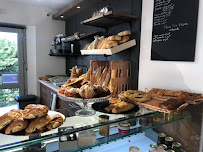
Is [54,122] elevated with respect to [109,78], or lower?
lower

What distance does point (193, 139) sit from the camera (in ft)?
3.85

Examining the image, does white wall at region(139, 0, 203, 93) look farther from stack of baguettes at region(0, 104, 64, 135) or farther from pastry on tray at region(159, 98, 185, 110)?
stack of baguettes at region(0, 104, 64, 135)

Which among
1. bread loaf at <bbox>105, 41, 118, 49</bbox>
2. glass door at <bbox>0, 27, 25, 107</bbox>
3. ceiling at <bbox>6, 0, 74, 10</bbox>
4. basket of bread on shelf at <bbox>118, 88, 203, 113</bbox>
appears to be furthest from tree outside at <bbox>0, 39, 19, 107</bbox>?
basket of bread on shelf at <bbox>118, 88, 203, 113</bbox>

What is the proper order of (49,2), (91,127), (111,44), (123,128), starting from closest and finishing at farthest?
(91,127), (123,128), (111,44), (49,2)

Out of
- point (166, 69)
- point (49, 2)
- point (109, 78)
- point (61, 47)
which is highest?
point (49, 2)

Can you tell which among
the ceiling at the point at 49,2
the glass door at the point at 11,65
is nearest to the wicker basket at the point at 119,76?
the ceiling at the point at 49,2

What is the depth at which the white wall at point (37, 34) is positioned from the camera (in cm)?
323

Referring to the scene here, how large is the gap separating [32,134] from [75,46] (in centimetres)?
256

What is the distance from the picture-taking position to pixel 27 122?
716 millimetres

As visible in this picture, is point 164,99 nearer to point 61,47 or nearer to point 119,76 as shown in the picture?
point 119,76

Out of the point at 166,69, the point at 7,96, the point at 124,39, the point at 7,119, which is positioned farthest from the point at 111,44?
the point at 7,96

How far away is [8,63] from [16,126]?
309 centimetres

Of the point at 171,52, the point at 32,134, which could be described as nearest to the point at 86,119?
the point at 32,134

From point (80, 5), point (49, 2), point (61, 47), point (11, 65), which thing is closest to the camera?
point (80, 5)
